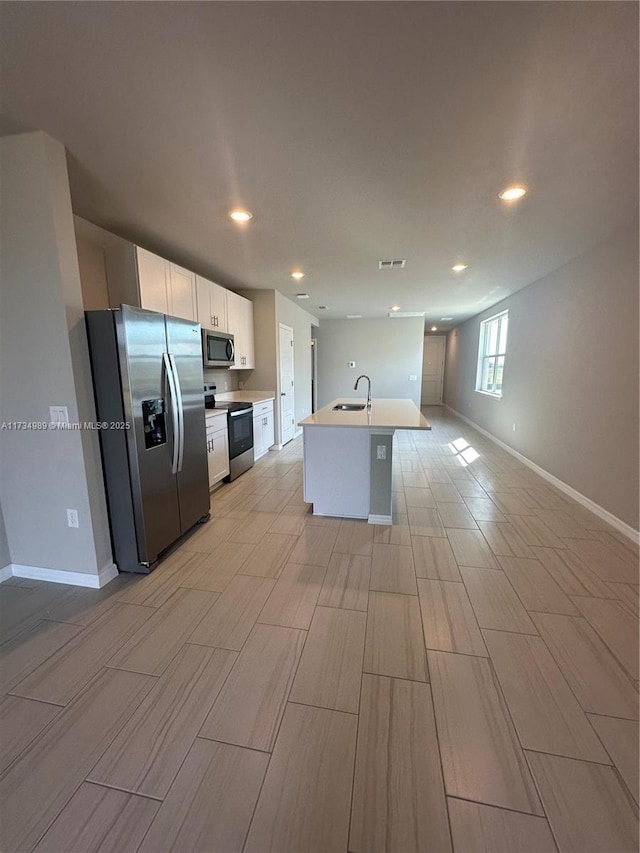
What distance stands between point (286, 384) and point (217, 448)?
2309 millimetres

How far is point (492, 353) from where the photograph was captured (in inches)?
262

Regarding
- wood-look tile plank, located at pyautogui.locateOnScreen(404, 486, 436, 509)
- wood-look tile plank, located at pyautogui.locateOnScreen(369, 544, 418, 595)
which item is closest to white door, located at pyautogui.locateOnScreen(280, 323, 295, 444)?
wood-look tile plank, located at pyautogui.locateOnScreen(404, 486, 436, 509)

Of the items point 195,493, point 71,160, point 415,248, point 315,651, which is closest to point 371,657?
point 315,651

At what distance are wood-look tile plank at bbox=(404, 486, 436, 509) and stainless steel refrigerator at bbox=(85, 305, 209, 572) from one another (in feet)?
7.24

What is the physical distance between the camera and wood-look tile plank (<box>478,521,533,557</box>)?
2.53 meters

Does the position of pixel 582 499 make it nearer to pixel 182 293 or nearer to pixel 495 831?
pixel 495 831

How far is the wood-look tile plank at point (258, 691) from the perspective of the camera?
1284mm

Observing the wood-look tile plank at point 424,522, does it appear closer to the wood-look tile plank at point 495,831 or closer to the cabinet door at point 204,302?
the wood-look tile plank at point 495,831

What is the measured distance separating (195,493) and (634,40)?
11.2 feet

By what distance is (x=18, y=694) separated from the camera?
1457 millimetres

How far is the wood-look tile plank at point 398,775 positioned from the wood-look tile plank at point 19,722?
4.09ft

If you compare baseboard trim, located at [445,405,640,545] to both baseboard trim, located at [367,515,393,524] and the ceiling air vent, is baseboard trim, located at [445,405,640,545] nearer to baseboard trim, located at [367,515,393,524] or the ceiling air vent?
baseboard trim, located at [367,515,393,524]

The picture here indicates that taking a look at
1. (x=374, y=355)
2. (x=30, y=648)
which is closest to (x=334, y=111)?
(x=30, y=648)

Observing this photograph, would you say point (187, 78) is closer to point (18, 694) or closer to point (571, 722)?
point (18, 694)
